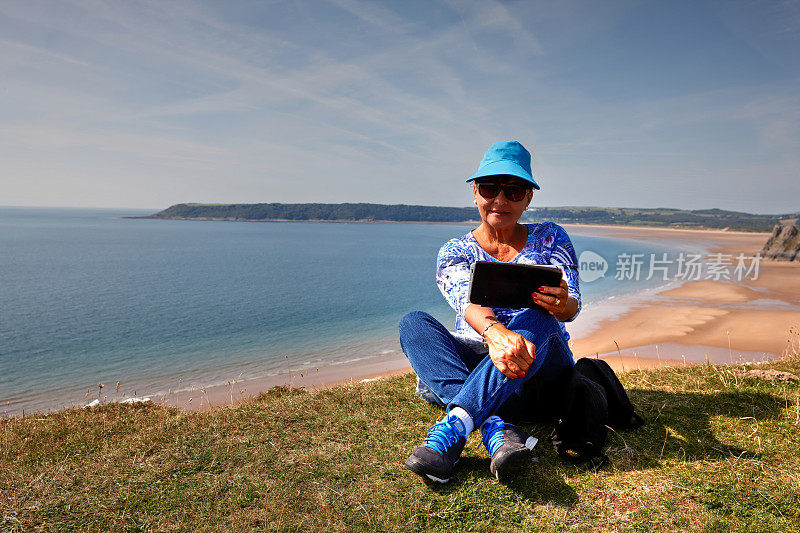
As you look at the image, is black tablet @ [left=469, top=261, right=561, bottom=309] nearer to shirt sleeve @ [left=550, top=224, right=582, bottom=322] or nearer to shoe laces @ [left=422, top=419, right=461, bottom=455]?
shirt sleeve @ [left=550, top=224, right=582, bottom=322]

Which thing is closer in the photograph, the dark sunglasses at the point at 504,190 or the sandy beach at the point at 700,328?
the dark sunglasses at the point at 504,190

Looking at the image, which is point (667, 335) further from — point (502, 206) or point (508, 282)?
point (508, 282)

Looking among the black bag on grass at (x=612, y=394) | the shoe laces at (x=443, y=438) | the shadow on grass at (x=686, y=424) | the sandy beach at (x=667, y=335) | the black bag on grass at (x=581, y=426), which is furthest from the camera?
the sandy beach at (x=667, y=335)

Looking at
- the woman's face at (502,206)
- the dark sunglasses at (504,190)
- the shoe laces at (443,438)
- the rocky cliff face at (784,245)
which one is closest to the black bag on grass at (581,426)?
the shoe laces at (443,438)

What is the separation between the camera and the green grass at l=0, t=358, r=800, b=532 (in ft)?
9.27

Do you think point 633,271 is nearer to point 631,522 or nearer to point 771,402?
point 771,402

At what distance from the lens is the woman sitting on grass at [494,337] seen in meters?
3.16

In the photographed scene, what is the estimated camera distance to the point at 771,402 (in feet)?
15.8

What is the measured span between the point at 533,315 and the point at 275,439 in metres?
2.52

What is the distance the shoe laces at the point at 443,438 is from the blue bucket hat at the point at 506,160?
6.54 ft

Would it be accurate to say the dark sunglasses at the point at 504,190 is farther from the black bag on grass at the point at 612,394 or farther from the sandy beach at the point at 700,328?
the sandy beach at the point at 700,328

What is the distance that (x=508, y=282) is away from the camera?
3.30 meters

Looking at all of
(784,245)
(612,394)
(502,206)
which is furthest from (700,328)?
(784,245)

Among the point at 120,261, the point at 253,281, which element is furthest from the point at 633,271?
the point at 120,261
